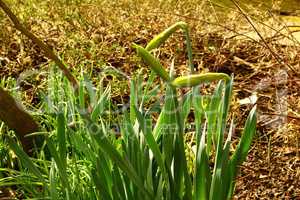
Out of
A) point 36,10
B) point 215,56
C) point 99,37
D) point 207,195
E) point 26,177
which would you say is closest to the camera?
point 207,195

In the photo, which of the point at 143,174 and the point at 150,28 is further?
the point at 150,28

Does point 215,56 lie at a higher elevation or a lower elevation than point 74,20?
lower

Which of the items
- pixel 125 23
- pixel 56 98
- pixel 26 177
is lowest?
pixel 26 177

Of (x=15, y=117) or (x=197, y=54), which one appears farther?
(x=197, y=54)

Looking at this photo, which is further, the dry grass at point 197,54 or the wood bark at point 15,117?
the dry grass at point 197,54

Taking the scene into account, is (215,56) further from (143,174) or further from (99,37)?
(143,174)

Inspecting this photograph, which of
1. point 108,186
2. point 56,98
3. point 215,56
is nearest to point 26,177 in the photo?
point 108,186

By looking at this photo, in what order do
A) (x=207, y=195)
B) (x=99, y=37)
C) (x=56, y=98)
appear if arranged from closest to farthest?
(x=207, y=195) → (x=56, y=98) → (x=99, y=37)

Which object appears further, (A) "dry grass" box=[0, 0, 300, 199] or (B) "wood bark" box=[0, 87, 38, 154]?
(A) "dry grass" box=[0, 0, 300, 199]
